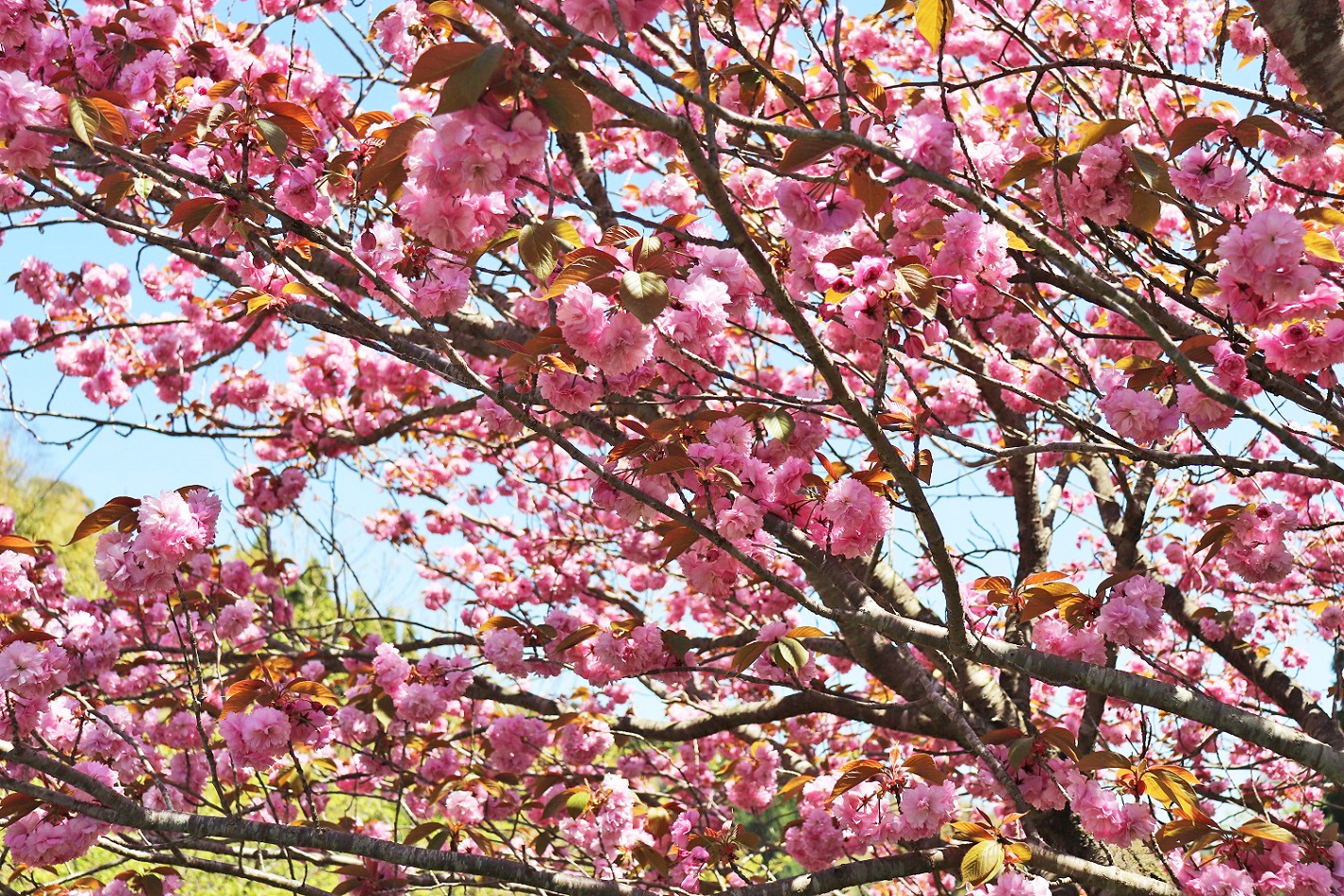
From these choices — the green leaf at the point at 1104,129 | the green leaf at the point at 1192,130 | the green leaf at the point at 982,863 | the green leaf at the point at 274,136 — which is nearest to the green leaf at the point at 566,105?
the green leaf at the point at 274,136

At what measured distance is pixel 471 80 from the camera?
1.15 metres

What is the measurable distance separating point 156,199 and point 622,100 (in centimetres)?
234

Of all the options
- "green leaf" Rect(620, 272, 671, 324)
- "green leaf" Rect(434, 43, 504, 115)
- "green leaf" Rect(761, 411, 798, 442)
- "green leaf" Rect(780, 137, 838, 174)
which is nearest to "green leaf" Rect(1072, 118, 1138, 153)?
"green leaf" Rect(780, 137, 838, 174)

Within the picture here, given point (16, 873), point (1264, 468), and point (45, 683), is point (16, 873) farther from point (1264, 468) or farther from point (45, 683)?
point (1264, 468)

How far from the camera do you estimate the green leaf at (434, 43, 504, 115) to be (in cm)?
114

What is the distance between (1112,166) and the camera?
1.92 m

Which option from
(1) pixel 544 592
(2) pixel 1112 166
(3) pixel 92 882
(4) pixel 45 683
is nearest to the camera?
(2) pixel 1112 166

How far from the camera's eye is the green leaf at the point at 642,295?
1.46 meters

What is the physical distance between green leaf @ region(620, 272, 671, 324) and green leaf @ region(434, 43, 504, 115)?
1.30 feet

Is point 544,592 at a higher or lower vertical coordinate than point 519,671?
higher

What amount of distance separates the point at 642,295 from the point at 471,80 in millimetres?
439

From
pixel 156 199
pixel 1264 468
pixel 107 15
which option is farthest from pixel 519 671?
pixel 107 15

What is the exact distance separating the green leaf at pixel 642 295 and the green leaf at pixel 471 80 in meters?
0.40

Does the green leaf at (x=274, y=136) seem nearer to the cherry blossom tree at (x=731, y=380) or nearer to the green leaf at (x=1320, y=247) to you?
the cherry blossom tree at (x=731, y=380)
